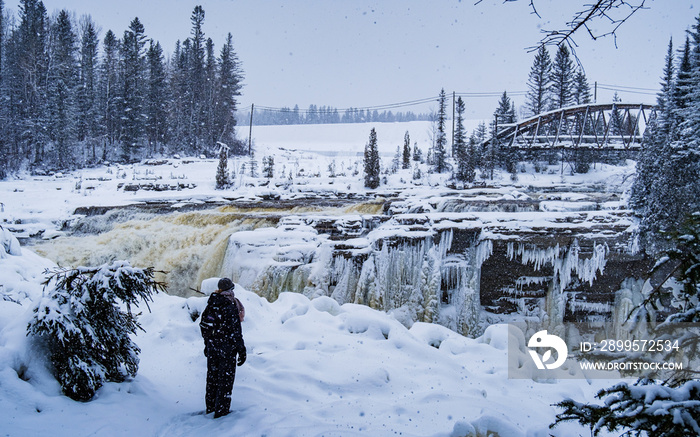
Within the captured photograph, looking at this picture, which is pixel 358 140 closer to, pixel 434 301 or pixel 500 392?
pixel 434 301

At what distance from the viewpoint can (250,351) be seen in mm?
5254

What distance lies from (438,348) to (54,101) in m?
34.8

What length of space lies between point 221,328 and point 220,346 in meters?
0.17

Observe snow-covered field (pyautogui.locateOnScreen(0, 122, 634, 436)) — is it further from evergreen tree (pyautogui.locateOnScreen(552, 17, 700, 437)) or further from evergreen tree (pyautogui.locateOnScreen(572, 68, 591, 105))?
evergreen tree (pyautogui.locateOnScreen(572, 68, 591, 105))

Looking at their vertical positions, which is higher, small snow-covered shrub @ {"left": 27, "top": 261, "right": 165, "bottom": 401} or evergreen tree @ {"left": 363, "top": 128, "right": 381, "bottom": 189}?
evergreen tree @ {"left": 363, "top": 128, "right": 381, "bottom": 189}

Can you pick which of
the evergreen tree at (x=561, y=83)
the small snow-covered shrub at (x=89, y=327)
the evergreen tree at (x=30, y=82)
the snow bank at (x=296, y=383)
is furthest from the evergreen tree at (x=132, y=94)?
the evergreen tree at (x=561, y=83)

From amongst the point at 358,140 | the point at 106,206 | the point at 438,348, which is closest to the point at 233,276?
the point at 438,348

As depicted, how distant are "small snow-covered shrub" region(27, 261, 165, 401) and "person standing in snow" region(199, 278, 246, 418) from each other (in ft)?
2.01

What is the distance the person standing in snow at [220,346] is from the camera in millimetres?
3867

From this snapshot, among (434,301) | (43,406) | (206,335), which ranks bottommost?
(434,301)

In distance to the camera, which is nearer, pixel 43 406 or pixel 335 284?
pixel 43 406

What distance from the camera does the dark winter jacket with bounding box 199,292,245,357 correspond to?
12.9 ft

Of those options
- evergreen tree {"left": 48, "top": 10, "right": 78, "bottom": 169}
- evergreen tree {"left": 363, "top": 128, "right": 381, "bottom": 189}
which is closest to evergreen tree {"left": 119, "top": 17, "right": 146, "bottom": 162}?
evergreen tree {"left": 48, "top": 10, "right": 78, "bottom": 169}

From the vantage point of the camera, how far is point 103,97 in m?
38.2
